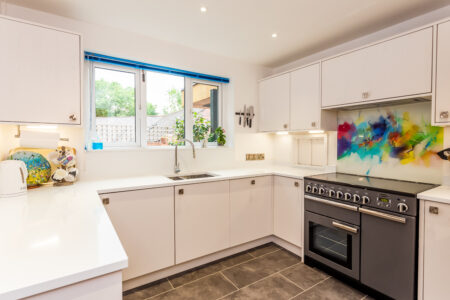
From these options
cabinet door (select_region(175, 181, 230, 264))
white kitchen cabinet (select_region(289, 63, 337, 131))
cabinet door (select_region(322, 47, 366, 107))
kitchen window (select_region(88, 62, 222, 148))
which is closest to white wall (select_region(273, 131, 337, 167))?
white kitchen cabinet (select_region(289, 63, 337, 131))

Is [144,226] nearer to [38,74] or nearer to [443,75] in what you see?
[38,74]

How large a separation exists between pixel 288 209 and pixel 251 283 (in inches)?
35.1

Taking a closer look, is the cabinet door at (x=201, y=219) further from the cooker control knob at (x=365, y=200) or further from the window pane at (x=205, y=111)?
the cooker control knob at (x=365, y=200)

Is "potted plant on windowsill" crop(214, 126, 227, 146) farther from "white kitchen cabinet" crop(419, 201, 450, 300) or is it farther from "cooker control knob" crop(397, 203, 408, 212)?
"white kitchen cabinet" crop(419, 201, 450, 300)

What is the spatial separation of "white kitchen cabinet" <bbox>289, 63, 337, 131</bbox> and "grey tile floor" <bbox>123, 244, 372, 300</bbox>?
1.51 meters

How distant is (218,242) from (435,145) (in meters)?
2.18

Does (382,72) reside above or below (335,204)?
above

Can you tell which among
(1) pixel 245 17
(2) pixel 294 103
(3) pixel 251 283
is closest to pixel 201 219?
(3) pixel 251 283

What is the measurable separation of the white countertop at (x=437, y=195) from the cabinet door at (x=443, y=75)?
52 centimetres

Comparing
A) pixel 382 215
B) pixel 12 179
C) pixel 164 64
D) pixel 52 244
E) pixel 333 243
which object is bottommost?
pixel 333 243

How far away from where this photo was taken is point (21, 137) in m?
1.90

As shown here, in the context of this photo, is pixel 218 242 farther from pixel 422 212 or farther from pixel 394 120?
pixel 394 120

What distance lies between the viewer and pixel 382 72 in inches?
80.2

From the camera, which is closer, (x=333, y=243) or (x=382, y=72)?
(x=382, y=72)
